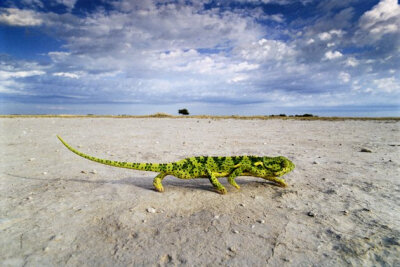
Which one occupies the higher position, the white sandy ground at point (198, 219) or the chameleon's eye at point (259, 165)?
the chameleon's eye at point (259, 165)

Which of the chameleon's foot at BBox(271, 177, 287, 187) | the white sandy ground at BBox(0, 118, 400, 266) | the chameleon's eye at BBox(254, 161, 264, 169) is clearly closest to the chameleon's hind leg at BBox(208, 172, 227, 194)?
the white sandy ground at BBox(0, 118, 400, 266)

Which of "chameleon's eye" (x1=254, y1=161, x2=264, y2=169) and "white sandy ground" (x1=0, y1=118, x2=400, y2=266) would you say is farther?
"chameleon's eye" (x1=254, y1=161, x2=264, y2=169)

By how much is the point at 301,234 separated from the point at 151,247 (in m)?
1.68

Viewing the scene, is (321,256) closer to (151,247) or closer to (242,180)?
(151,247)

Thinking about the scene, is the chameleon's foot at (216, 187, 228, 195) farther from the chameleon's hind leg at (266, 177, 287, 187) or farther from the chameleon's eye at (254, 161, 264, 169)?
the chameleon's hind leg at (266, 177, 287, 187)

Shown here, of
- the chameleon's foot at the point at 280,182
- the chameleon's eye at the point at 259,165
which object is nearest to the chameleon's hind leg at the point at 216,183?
the chameleon's eye at the point at 259,165

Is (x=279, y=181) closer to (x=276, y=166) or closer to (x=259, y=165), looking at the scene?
(x=276, y=166)

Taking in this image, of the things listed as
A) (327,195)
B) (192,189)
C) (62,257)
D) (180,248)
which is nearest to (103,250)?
(62,257)

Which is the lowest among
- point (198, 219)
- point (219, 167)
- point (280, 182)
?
point (198, 219)

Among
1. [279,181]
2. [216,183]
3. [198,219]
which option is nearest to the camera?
[198,219]

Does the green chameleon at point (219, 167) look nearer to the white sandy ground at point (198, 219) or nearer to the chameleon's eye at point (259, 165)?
the chameleon's eye at point (259, 165)

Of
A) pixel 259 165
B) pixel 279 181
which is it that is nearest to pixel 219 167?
pixel 259 165

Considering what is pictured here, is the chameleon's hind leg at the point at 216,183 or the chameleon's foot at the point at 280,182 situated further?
the chameleon's foot at the point at 280,182

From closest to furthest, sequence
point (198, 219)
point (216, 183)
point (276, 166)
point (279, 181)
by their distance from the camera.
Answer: point (198, 219) < point (216, 183) < point (276, 166) < point (279, 181)
